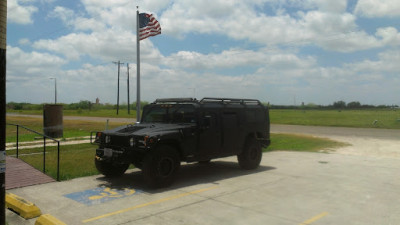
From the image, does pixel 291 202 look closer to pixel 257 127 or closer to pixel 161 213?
pixel 161 213

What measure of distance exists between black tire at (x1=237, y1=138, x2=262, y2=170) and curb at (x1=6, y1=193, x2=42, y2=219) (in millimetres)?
5495

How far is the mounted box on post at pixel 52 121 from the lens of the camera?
18344 millimetres

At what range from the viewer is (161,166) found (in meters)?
7.41


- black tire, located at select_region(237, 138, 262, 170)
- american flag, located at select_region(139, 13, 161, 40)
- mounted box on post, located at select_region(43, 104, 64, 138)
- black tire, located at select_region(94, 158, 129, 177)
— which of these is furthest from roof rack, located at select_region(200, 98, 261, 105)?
mounted box on post, located at select_region(43, 104, 64, 138)

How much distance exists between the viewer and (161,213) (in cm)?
571

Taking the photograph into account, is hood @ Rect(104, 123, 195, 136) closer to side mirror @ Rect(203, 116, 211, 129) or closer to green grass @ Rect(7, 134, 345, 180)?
side mirror @ Rect(203, 116, 211, 129)

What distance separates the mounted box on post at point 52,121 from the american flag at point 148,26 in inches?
261

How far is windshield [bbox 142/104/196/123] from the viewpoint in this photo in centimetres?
831

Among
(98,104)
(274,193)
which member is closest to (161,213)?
(274,193)

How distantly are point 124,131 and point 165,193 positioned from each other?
1.84 m

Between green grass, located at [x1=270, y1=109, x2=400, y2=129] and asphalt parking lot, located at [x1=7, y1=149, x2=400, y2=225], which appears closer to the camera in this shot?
asphalt parking lot, located at [x1=7, y1=149, x2=400, y2=225]

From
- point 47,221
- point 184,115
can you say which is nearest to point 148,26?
point 184,115

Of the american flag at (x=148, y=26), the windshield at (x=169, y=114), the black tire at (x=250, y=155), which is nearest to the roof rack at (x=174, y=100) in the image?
the windshield at (x=169, y=114)

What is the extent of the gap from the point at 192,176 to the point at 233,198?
2362 mm
